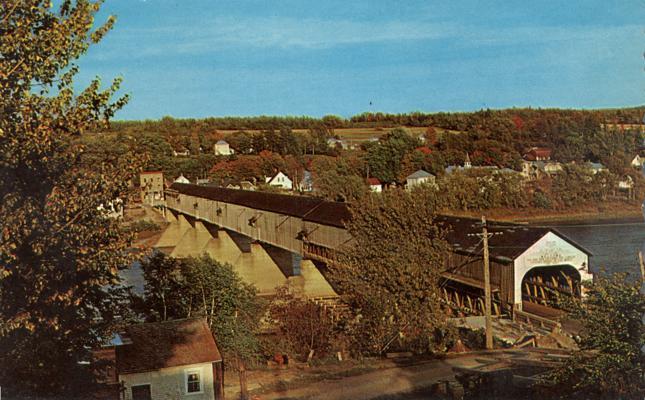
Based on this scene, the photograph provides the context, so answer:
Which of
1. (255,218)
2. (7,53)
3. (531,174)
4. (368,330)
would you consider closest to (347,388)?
(368,330)

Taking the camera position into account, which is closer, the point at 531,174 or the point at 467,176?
the point at 467,176

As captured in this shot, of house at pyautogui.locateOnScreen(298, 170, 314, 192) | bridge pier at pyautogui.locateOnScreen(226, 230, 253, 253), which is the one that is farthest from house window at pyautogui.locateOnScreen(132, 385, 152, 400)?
house at pyautogui.locateOnScreen(298, 170, 314, 192)

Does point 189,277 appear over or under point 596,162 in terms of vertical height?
under

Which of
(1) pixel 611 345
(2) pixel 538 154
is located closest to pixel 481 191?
(2) pixel 538 154

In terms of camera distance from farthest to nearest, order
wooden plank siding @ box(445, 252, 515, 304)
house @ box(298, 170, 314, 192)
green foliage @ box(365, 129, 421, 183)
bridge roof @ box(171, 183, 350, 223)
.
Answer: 1. green foliage @ box(365, 129, 421, 183)
2. house @ box(298, 170, 314, 192)
3. bridge roof @ box(171, 183, 350, 223)
4. wooden plank siding @ box(445, 252, 515, 304)

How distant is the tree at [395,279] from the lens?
45.4 feet

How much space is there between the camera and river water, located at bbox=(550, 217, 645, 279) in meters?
26.2

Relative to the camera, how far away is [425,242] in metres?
14.7

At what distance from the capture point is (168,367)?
10.1 meters

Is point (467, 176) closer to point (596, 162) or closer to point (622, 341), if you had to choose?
point (596, 162)

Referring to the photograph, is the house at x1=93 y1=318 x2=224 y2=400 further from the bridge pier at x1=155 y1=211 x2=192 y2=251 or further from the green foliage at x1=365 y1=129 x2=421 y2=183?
the green foliage at x1=365 y1=129 x2=421 y2=183

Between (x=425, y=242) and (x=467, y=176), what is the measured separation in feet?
131

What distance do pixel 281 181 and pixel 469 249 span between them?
5134cm

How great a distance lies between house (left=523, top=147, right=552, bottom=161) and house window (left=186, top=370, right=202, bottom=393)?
54447mm
